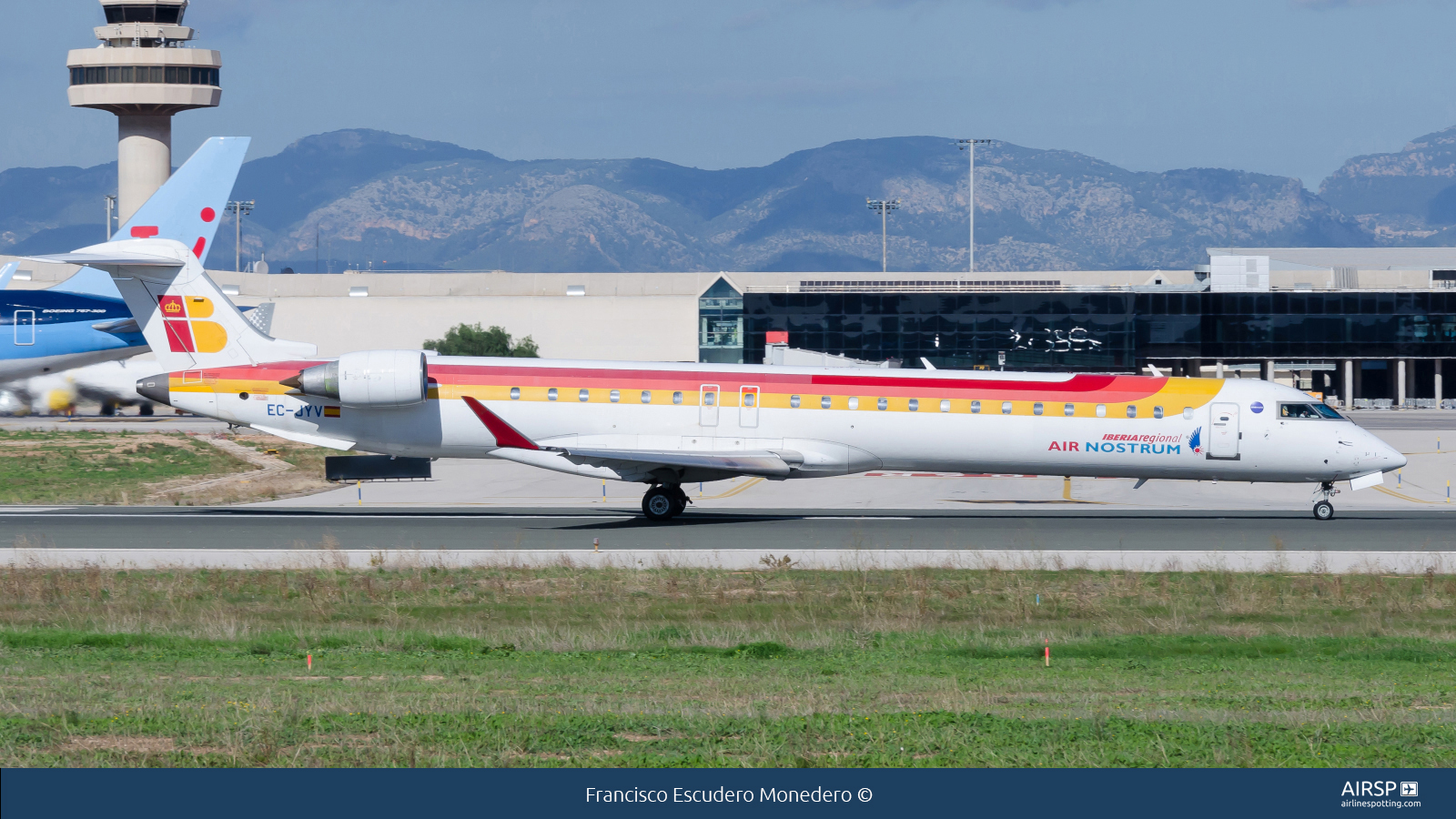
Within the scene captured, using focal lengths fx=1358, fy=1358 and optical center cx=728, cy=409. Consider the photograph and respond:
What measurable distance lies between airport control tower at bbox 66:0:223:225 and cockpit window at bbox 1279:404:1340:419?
9459 cm

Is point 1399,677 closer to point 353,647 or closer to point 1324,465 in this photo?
point 353,647

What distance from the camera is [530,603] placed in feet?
69.1

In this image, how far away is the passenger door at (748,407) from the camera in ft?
104

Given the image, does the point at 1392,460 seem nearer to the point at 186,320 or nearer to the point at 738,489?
the point at 738,489

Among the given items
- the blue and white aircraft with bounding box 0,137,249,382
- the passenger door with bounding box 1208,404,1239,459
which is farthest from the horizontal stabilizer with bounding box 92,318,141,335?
the passenger door with bounding box 1208,404,1239,459

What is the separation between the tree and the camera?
113m

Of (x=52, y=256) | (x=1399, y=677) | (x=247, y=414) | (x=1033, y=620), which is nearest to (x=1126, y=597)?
(x=1033, y=620)

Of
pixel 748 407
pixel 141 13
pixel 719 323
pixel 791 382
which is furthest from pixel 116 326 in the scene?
pixel 719 323

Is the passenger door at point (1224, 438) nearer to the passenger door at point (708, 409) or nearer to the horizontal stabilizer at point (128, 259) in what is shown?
the passenger door at point (708, 409)

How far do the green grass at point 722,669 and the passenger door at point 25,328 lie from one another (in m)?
23.1

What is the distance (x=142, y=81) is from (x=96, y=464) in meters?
70.3

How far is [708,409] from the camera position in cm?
3169

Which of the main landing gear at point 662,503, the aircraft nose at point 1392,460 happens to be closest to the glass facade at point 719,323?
the main landing gear at point 662,503

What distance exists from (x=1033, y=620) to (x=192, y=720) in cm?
1226
